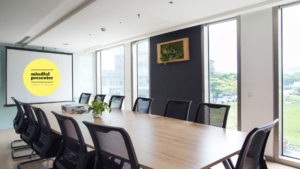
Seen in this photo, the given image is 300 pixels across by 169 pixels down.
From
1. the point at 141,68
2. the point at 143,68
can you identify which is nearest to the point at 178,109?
the point at 143,68

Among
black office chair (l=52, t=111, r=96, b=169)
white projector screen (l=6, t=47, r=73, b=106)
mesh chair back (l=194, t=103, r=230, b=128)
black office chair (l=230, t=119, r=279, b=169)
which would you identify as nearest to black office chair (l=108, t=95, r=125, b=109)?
mesh chair back (l=194, t=103, r=230, b=128)

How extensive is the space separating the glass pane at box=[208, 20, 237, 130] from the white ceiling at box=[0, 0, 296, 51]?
0.59 m

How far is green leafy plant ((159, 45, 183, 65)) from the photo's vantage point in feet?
17.1

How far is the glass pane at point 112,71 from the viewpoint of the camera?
7566 mm

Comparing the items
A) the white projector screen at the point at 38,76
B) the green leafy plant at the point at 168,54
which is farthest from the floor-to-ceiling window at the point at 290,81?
the white projector screen at the point at 38,76

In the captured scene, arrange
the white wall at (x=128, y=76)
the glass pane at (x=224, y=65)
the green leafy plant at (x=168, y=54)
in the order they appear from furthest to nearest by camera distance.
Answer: the white wall at (x=128, y=76)
the green leafy plant at (x=168, y=54)
the glass pane at (x=224, y=65)

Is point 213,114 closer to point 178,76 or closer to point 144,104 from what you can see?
point 144,104

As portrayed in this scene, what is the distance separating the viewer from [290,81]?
349 cm

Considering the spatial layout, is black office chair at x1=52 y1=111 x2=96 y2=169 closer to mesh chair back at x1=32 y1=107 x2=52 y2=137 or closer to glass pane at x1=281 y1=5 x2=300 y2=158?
mesh chair back at x1=32 y1=107 x2=52 y2=137

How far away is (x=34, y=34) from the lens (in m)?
5.62

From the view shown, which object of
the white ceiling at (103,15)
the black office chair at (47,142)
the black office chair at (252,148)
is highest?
the white ceiling at (103,15)

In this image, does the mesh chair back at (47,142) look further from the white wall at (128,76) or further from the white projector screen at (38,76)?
the white projector screen at (38,76)

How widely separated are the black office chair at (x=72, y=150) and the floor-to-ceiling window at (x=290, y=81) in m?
3.50

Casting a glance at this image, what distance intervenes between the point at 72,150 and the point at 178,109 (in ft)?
5.74
